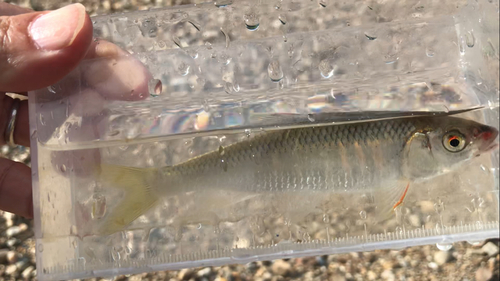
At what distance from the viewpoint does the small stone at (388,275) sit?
7.63 ft

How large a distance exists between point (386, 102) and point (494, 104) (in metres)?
0.43

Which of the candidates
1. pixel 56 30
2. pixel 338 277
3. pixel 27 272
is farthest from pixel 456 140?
pixel 27 272

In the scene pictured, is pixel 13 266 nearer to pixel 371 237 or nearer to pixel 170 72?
pixel 170 72

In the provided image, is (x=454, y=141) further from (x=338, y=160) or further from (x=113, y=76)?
(x=113, y=76)

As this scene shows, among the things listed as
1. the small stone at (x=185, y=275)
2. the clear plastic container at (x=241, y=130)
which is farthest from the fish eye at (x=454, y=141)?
the small stone at (x=185, y=275)

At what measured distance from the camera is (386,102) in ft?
5.47

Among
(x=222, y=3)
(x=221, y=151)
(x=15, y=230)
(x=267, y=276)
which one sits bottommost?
(x=267, y=276)

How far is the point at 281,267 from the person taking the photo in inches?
95.3

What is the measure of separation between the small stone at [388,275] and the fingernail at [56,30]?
192cm

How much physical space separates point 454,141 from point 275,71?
743mm

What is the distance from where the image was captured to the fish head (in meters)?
1.54

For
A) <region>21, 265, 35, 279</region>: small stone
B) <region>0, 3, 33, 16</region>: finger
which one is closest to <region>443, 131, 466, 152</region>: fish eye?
<region>0, 3, 33, 16</region>: finger

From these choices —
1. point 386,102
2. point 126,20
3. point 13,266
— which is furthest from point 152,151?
point 13,266

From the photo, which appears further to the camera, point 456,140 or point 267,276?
point 267,276
